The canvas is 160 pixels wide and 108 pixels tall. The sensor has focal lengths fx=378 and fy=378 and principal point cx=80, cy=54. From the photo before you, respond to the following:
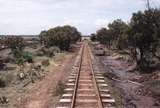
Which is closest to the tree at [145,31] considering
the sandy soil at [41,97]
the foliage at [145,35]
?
the foliage at [145,35]

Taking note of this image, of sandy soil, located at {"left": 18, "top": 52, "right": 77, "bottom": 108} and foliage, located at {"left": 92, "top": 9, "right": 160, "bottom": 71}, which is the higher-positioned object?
foliage, located at {"left": 92, "top": 9, "right": 160, "bottom": 71}

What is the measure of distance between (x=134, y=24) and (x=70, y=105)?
65.7ft

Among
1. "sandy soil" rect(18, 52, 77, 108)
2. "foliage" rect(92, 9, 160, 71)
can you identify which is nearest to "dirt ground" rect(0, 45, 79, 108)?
"sandy soil" rect(18, 52, 77, 108)

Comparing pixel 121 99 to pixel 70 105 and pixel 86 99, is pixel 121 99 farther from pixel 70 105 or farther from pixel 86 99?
pixel 70 105

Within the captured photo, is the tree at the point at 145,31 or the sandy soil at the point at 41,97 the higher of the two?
the tree at the point at 145,31

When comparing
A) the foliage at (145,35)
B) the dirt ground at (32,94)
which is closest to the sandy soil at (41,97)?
the dirt ground at (32,94)

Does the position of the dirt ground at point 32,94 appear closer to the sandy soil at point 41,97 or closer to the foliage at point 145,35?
the sandy soil at point 41,97

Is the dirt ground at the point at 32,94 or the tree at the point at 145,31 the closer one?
the dirt ground at the point at 32,94

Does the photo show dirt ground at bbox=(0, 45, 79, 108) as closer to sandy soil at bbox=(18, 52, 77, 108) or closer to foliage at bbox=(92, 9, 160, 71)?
sandy soil at bbox=(18, 52, 77, 108)

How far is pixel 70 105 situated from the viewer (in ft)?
55.1

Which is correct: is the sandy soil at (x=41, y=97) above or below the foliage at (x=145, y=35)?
below

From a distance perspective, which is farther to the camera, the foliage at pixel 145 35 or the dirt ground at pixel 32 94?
the foliage at pixel 145 35

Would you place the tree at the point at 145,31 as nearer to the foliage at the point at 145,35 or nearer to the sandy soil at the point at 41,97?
the foliage at the point at 145,35

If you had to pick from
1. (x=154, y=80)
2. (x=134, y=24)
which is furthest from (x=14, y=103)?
(x=134, y=24)
